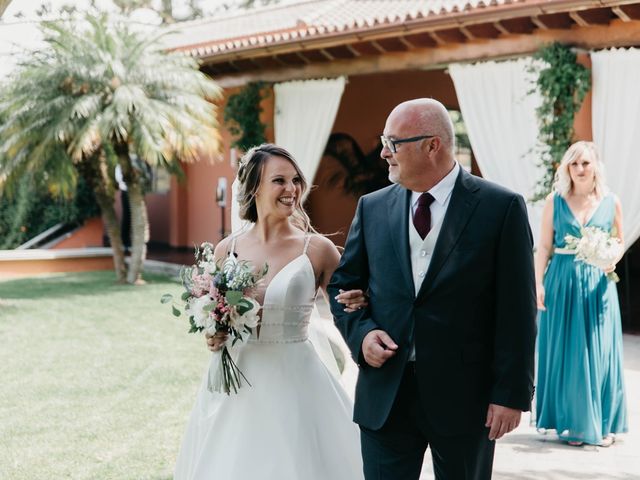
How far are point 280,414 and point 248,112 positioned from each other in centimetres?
1170

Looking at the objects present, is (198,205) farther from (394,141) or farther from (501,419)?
(501,419)

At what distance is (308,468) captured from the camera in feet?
12.7

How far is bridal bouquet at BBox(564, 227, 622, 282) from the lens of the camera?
5766 millimetres

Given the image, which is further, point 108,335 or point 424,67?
point 424,67

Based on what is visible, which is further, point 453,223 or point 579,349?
point 579,349

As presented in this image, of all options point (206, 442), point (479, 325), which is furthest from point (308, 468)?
point (479, 325)

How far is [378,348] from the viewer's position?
294 cm

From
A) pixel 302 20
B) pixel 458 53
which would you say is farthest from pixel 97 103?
pixel 458 53

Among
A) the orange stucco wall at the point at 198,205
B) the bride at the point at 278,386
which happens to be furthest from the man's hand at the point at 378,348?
the orange stucco wall at the point at 198,205

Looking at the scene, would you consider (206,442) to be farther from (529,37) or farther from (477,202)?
(529,37)

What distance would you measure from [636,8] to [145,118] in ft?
25.9

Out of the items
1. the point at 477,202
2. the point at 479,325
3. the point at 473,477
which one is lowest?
the point at 473,477

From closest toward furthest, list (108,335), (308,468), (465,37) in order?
1. (308,468)
2. (108,335)
3. (465,37)

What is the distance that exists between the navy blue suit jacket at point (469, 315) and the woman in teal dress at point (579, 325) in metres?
3.08
